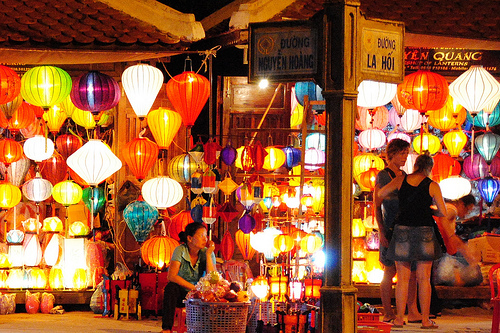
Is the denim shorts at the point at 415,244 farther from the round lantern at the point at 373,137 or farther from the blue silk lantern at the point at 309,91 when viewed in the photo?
the round lantern at the point at 373,137

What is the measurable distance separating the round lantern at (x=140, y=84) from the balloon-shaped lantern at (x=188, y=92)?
318 millimetres

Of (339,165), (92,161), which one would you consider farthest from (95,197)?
(339,165)

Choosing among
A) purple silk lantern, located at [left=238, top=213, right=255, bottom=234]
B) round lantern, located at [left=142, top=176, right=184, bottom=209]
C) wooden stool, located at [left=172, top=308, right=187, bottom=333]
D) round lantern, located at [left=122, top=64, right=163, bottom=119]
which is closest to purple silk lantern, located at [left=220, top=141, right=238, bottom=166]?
purple silk lantern, located at [left=238, top=213, right=255, bottom=234]

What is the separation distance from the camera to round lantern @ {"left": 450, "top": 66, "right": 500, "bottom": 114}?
9.52m

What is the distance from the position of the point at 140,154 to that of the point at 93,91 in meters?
1.17

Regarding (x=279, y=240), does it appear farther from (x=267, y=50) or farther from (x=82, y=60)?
(x=267, y=50)

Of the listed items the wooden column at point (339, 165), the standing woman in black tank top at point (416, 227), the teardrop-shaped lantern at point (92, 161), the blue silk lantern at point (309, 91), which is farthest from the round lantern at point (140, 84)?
the wooden column at point (339, 165)

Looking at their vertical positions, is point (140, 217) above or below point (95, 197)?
below

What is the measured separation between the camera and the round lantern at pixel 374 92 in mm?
8992

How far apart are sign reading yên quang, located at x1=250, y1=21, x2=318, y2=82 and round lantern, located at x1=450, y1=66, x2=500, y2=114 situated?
4844 mm

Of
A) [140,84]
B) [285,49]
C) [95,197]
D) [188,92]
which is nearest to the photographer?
[285,49]

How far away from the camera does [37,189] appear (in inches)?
439

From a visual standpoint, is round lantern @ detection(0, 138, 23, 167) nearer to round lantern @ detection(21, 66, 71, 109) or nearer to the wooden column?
round lantern @ detection(21, 66, 71, 109)

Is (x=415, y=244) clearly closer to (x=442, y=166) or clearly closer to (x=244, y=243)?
(x=244, y=243)
